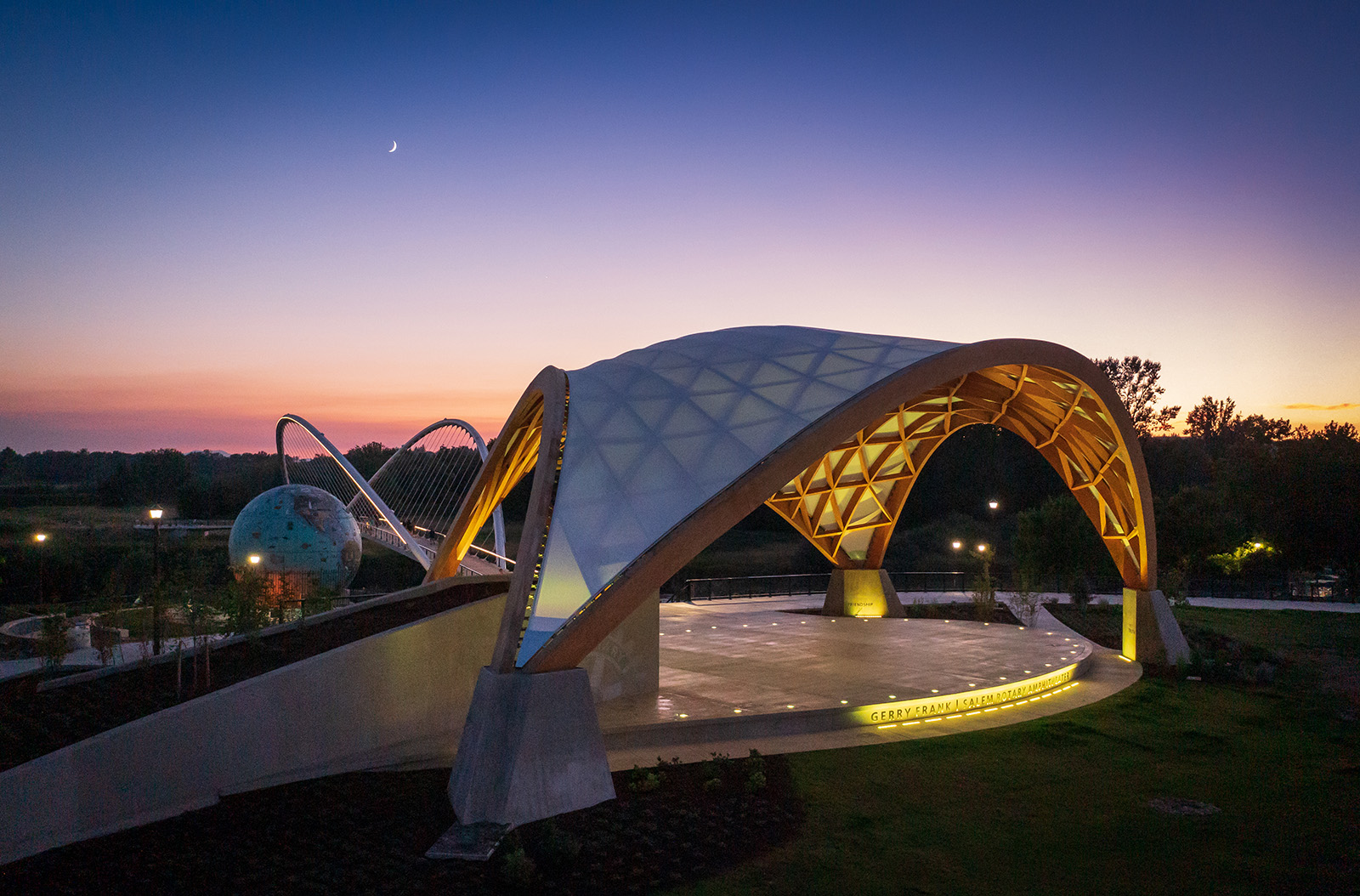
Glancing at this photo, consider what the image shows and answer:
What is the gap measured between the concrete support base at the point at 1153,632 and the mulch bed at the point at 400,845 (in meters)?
14.3

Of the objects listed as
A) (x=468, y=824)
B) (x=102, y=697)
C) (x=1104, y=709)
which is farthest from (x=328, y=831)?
(x=1104, y=709)

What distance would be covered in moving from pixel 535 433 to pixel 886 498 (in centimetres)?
1501

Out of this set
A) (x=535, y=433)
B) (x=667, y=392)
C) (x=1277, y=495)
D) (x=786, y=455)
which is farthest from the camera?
(x=1277, y=495)

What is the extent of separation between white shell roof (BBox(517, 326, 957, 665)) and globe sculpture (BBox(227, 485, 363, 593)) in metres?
16.8

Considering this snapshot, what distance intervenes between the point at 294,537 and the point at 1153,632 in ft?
87.6

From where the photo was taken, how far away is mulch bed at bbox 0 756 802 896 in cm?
829

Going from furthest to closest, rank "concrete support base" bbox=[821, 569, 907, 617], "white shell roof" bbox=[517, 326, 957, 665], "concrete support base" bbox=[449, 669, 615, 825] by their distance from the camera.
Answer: "concrete support base" bbox=[821, 569, 907, 617]
"white shell roof" bbox=[517, 326, 957, 665]
"concrete support base" bbox=[449, 669, 615, 825]

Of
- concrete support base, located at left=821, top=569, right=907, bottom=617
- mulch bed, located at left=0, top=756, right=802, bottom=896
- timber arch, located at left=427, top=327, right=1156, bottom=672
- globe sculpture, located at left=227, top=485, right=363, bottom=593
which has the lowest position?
mulch bed, located at left=0, top=756, right=802, bottom=896

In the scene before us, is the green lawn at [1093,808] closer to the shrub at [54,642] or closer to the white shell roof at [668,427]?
the white shell roof at [668,427]

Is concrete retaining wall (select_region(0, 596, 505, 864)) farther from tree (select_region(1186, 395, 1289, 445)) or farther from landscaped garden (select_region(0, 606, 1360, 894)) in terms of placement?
tree (select_region(1186, 395, 1289, 445))

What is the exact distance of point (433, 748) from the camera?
13.3 metres

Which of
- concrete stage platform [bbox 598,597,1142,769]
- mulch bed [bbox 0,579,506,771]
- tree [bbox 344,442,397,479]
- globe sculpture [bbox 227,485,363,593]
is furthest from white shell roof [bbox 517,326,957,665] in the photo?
tree [bbox 344,442,397,479]

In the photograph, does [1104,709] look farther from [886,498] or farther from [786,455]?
[886,498]

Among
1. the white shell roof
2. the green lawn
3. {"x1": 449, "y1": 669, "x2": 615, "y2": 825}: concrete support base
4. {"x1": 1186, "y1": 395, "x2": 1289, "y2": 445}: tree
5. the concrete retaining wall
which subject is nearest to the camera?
the green lawn
